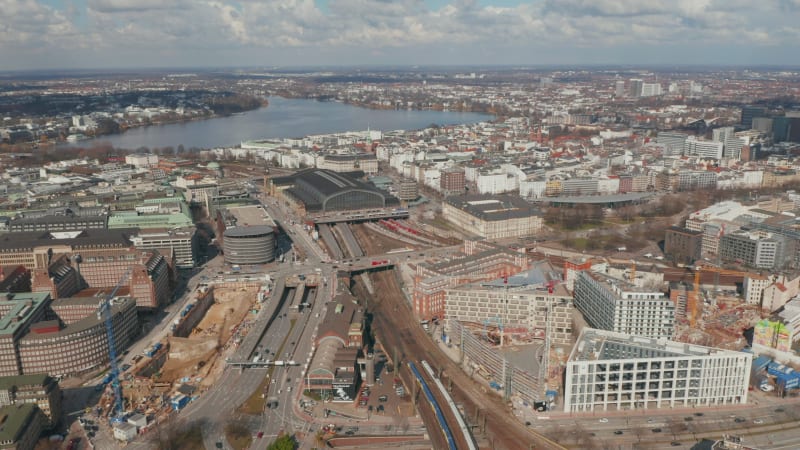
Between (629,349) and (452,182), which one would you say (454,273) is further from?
(452,182)

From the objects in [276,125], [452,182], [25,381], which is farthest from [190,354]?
[276,125]

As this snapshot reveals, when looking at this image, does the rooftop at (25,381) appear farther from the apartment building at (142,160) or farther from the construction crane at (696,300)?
the apartment building at (142,160)

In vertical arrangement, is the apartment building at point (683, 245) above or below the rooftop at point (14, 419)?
above

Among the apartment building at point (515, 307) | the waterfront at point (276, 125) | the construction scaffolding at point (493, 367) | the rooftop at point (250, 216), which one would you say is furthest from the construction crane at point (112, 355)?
the waterfront at point (276, 125)

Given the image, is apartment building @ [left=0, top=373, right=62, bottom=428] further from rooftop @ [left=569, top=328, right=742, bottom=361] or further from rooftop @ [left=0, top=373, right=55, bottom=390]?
rooftop @ [left=569, top=328, right=742, bottom=361]

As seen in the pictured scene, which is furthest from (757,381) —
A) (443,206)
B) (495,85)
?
(495,85)

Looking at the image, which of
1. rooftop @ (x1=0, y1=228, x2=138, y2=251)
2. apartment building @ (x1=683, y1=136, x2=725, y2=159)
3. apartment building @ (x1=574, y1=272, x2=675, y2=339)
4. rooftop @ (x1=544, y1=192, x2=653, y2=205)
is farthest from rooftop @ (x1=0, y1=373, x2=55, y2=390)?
apartment building @ (x1=683, y1=136, x2=725, y2=159)

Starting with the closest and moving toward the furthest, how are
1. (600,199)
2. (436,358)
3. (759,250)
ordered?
(436,358)
(759,250)
(600,199)

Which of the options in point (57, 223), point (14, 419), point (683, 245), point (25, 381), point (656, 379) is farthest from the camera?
point (57, 223)
